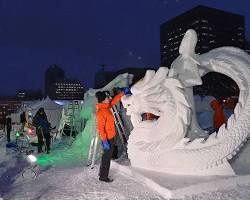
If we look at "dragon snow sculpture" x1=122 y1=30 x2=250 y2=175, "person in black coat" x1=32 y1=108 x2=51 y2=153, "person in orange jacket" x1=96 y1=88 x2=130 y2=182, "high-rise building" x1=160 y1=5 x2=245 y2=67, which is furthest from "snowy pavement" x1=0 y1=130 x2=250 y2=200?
"high-rise building" x1=160 y1=5 x2=245 y2=67

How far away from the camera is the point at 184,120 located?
6.93 metres

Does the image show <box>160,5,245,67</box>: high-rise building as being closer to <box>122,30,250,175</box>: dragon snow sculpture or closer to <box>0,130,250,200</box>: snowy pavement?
<box>122,30,250,175</box>: dragon snow sculpture

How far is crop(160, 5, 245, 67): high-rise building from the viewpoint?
60.5 metres

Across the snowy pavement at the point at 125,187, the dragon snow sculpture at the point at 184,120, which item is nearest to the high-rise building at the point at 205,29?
the dragon snow sculpture at the point at 184,120

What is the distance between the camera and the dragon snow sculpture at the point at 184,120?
6.56 meters

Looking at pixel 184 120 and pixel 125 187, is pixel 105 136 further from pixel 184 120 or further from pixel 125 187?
pixel 184 120

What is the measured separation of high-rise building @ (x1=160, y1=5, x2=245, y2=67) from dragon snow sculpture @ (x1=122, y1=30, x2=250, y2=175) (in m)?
52.2

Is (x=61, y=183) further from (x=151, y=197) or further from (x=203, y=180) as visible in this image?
(x=203, y=180)

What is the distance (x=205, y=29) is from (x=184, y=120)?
→ 58.2 meters

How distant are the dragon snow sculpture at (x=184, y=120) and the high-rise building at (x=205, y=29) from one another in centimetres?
5221

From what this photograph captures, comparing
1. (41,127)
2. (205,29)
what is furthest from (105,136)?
(205,29)

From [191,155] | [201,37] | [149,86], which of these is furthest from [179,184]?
[201,37]

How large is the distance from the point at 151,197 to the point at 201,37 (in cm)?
5575

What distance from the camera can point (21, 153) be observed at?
1166 centimetres
